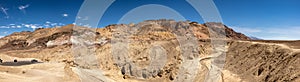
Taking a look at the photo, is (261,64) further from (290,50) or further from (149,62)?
(149,62)

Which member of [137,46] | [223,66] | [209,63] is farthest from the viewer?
[137,46]

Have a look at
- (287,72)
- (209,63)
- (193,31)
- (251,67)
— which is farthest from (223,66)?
(193,31)

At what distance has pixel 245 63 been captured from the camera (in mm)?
37938

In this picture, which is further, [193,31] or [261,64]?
[193,31]

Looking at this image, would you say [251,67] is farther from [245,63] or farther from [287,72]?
[287,72]

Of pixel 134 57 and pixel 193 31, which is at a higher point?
pixel 193 31

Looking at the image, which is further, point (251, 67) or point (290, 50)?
point (251, 67)

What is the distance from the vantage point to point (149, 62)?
5044cm

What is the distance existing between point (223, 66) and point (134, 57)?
17.2m

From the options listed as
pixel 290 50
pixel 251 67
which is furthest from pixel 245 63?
pixel 290 50

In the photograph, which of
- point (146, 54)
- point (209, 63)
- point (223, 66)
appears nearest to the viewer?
point (223, 66)

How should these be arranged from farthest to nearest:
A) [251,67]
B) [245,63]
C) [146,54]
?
[146,54]
[245,63]
[251,67]

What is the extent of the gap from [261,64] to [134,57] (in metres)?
25.2

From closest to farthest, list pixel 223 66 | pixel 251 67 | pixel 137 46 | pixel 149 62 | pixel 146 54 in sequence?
pixel 251 67
pixel 223 66
pixel 149 62
pixel 146 54
pixel 137 46
